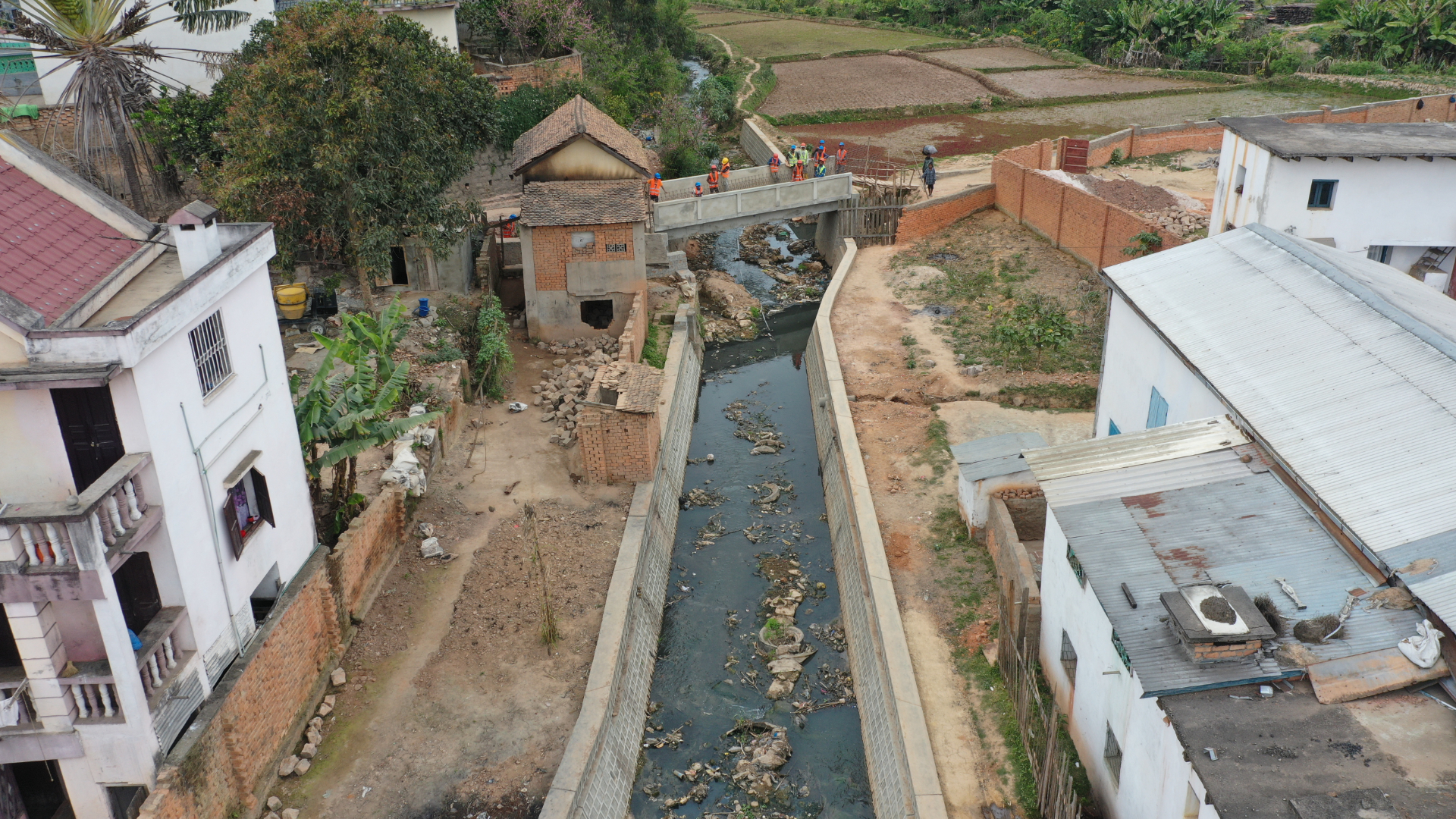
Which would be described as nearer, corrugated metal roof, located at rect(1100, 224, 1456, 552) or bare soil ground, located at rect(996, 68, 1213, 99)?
corrugated metal roof, located at rect(1100, 224, 1456, 552)

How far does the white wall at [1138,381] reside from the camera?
1541 centimetres

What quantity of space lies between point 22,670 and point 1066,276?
2635 centimetres

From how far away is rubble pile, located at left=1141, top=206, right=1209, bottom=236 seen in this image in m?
30.2

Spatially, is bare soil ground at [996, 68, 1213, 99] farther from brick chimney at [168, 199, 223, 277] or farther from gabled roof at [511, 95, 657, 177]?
brick chimney at [168, 199, 223, 277]

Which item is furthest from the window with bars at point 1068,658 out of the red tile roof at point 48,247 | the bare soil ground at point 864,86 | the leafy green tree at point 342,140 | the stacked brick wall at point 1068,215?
the bare soil ground at point 864,86

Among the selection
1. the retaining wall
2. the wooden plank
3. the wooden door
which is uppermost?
the wooden door

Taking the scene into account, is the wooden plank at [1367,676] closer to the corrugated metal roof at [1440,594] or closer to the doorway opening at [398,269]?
the corrugated metal roof at [1440,594]

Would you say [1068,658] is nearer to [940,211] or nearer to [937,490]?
[937,490]

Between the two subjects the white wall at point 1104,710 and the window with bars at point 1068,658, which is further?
the window with bars at point 1068,658

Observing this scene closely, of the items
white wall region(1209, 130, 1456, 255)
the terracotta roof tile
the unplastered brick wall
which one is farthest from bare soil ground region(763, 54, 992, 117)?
white wall region(1209, 130, 1456, 255)

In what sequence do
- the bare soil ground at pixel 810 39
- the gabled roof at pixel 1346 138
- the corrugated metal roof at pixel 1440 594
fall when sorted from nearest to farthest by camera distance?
the corrugated metal roof at pixel 1440 594
the gabled roof at pixel 1346 138
the bare soil ground at pixel 810 39

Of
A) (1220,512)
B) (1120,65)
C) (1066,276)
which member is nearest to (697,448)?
(1066,276)

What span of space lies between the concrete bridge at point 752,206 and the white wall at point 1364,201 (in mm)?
13736

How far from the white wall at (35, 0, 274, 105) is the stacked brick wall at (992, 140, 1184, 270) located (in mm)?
23457
